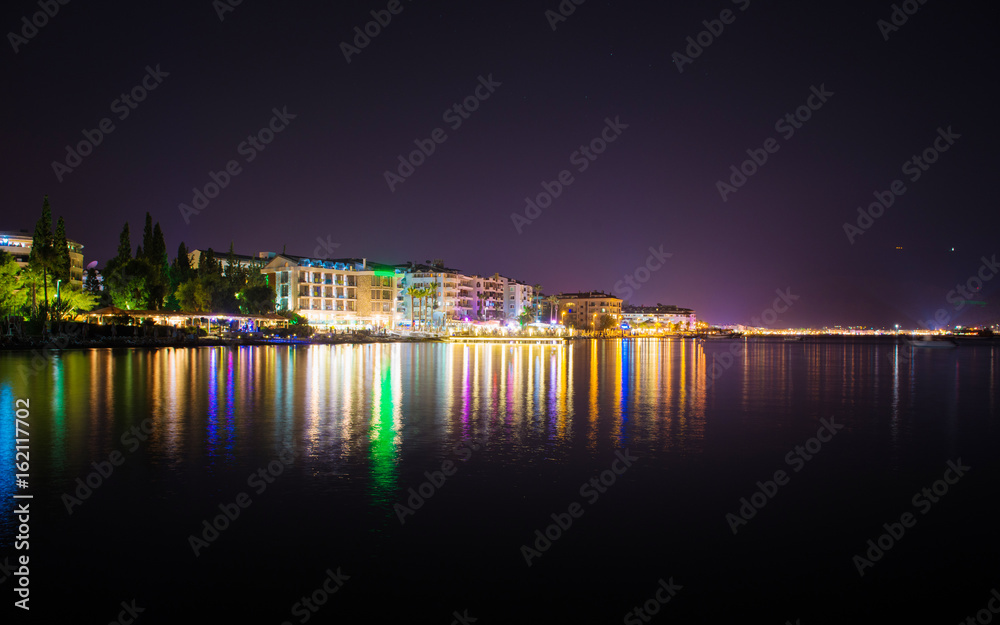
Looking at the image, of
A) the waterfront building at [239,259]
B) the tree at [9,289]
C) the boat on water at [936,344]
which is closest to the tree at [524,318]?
the waterfront building at [239,259]

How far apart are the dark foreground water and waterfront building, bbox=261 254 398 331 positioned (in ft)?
287

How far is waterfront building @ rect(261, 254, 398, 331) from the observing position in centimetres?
10243

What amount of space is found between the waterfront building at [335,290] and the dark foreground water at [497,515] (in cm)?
8738

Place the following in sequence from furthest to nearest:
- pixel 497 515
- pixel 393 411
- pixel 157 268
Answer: pixel 157 268
pixel 393 411
pixel 497 515

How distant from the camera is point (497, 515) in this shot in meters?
8.09

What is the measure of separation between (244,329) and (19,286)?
27.0 meters

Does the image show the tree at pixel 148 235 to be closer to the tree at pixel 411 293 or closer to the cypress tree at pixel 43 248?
the cypress tree at pixel 43 248

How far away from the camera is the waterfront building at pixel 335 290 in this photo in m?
102

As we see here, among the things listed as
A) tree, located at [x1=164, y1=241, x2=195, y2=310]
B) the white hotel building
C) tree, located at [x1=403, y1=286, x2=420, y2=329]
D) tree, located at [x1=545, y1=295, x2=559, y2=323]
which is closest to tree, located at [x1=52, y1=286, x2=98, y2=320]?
tree, located at [x1=164, y1=241, x2=195, y2=310]

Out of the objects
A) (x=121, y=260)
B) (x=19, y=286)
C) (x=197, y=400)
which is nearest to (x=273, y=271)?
(x=121, y=260)

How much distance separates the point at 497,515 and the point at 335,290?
10291 centimetres

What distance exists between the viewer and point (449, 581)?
6.20 meters

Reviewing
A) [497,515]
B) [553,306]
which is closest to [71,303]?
[497,515]

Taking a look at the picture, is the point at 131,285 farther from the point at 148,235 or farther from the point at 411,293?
the point at 411,293
